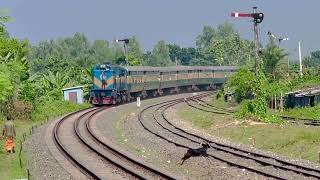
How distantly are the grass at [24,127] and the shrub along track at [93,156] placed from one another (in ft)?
6.57

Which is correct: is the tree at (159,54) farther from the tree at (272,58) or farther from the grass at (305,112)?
the grass at (305,112)

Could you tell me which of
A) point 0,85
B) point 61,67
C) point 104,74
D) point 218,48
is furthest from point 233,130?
point 218,48

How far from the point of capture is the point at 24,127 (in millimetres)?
40312

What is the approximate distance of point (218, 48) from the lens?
488 feet

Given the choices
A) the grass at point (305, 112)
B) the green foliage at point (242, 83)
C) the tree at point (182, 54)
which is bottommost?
the grass at point (305, 112)

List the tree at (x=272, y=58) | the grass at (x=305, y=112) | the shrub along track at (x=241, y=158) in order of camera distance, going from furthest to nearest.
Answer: the tree at (x=272, y=58) < the grass at (x=305, y=112) < the shrub along track at (x=241, y=158)

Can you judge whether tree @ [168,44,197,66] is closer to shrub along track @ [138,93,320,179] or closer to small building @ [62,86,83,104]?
small building @ [62,86,83,104]

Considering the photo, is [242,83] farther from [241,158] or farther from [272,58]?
[241,158]

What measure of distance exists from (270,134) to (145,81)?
38723 millimetres

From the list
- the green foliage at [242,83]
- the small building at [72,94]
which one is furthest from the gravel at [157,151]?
the small building at [72,94]

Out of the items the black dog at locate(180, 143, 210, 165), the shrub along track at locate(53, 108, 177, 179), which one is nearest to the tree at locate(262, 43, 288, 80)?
the shrub along track at locate(53, 108, 177, 179)

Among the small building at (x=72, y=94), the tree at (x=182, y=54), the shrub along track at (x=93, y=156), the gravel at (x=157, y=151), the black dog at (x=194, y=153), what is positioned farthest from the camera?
the tree at (x=182, y=54)

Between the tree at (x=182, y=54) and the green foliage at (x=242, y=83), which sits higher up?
the tree at (x=182, y=54)

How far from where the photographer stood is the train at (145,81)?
56.5m
